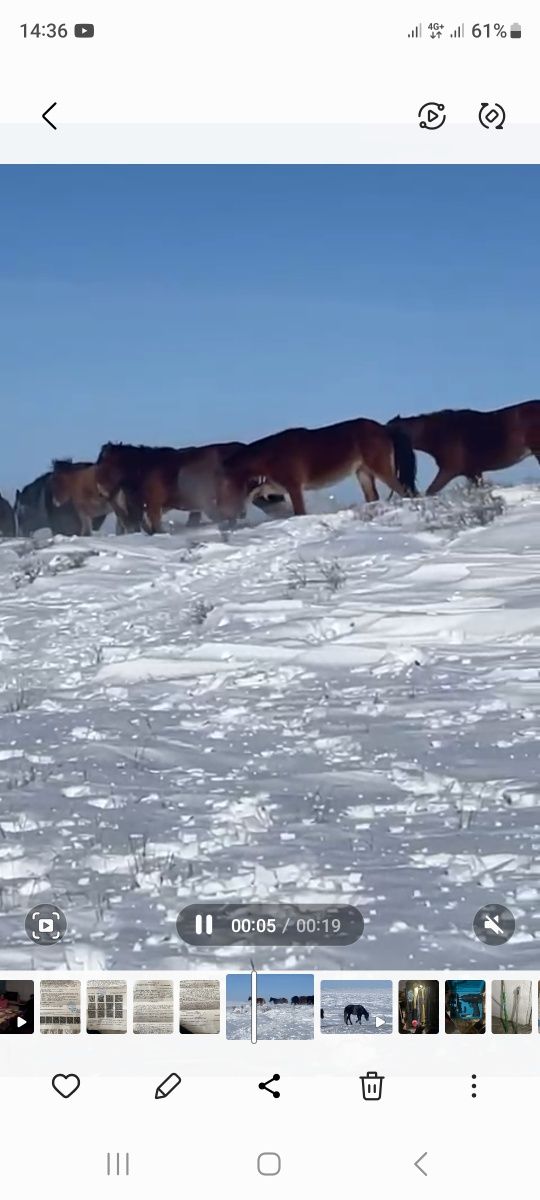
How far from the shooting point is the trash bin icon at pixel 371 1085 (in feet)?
10.6

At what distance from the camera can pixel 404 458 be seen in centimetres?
476

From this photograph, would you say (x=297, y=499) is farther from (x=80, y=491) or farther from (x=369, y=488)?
(x=80, y=491)

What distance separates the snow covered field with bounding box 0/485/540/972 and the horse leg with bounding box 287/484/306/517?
20 centimetres

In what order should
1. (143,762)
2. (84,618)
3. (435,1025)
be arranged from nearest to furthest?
(435,1025), (143,762), (84,618)

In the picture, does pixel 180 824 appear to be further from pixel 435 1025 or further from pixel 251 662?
pixel 435 1025

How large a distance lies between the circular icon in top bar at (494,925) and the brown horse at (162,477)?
212cm

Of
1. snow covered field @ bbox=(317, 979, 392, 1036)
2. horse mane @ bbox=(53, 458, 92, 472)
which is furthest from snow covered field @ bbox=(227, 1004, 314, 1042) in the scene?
horse mane @ bbox=(53, 458, 92, 472)

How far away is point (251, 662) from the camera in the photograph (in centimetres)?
416
